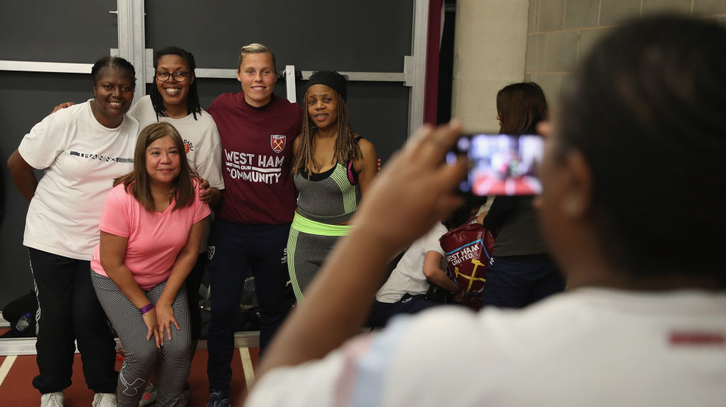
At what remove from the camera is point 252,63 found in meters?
3.21

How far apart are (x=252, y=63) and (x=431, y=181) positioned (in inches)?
110

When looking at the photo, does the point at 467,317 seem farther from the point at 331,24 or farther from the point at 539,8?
the point at 539,8

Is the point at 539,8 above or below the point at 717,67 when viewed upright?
above

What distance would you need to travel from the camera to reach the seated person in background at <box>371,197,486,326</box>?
341cm

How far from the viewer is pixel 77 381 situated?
345 cm

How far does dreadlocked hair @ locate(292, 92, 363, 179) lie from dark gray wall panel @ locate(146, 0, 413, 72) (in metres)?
1.06

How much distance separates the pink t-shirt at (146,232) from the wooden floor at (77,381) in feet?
2.53

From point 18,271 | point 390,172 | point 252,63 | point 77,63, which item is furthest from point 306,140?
point 390,172

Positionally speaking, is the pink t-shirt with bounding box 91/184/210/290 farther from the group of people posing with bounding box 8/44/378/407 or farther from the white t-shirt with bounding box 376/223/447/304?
the white t-shirt with bounding box 376/223/447/304

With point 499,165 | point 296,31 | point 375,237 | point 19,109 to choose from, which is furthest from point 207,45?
A: point 375,237

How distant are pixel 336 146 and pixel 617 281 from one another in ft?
9.12

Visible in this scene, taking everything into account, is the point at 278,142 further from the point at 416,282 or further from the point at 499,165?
the point at 499,165

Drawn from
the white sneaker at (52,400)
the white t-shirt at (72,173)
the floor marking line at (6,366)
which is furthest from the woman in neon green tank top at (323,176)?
the floor marking line at (6,366)

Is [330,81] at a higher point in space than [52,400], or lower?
higher
